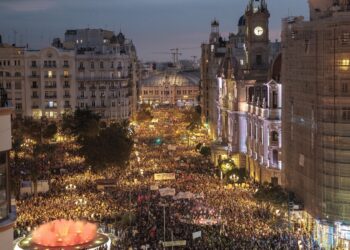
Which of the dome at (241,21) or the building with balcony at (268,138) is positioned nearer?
the building with balcony at (268,138)

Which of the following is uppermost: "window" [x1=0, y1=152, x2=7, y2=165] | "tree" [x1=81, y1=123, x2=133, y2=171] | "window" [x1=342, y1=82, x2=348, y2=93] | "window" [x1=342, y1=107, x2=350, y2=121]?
"window" [x1=342, y1=82, x2=348, y2=93]

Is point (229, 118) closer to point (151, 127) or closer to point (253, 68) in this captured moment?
point (253, 68)

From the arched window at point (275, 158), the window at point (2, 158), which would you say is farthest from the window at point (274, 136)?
the window at point (2, 158)

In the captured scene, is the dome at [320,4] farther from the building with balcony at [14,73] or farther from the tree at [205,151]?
the building with balcony at [14,73]

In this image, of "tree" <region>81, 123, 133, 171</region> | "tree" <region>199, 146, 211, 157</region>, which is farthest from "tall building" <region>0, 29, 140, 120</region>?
"tree" <region>81, 123, 133, 171</region>

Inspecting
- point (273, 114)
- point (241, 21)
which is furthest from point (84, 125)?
point (241, 21)

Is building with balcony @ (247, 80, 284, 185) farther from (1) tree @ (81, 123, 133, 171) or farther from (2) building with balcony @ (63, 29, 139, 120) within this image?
(2) building with balcony @ (63, 29, 139, 120)

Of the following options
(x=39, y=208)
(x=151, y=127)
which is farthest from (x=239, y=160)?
(x=151, y=127)
